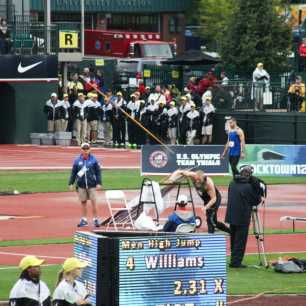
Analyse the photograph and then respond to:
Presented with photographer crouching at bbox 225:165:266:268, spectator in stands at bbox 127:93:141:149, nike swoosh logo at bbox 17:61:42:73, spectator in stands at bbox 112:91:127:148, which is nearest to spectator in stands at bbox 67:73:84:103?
nike swoosh logo at bbox 17:61:42:73

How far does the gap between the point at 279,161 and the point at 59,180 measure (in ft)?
21.8

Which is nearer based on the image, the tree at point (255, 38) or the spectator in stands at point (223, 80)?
the spectator in stands at point (223, 80)

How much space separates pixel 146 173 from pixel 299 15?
1383 inches

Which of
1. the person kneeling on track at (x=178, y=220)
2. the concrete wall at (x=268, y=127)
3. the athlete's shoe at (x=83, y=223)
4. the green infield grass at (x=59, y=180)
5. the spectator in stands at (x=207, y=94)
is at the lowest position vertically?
the green infield grass at (x=59, y=180)

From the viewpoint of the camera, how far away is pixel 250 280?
824 inches

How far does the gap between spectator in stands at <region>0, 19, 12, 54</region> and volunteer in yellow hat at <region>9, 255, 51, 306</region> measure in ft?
116

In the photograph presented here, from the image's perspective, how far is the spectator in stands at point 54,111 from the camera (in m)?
48.7

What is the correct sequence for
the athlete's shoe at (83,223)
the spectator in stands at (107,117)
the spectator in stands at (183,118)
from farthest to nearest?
1. the spectator in stands at (107,117)
2. the spectator in stands at (183,118)
3. the athlete's shoe at (83,223)

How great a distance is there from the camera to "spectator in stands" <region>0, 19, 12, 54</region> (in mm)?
48906

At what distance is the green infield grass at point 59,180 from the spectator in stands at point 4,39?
Result: 10.3 m

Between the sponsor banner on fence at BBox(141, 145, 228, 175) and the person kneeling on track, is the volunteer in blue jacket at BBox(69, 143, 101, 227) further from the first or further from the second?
the sponsor banner on fence at BBox(141, 145, 228, 175)

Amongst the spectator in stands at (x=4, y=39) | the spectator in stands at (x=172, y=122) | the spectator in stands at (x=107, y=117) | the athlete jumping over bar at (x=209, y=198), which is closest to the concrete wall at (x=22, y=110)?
the spectator in stands at (x=4, y=39)

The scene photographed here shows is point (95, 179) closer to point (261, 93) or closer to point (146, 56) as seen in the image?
point (261, 93)

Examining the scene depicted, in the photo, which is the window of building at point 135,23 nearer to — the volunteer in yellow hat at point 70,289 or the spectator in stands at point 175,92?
the spectator in stands at point 175,92
